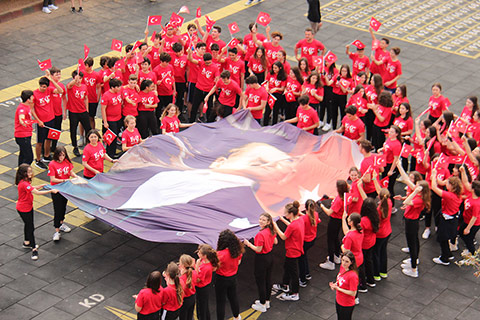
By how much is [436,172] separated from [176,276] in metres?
6.27

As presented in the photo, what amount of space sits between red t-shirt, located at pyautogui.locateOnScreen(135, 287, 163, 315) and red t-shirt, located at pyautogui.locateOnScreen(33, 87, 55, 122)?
7.20m

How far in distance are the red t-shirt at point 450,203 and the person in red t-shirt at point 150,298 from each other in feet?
19.6

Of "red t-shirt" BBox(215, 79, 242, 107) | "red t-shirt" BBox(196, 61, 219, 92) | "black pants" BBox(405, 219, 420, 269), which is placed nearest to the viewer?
"black pants" BBox(405, 219, 420, 269)

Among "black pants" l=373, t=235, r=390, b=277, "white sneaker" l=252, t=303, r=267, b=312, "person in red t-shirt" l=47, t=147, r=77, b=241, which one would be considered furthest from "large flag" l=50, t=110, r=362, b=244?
"black pants" l=373, t=235, r=390, b=277

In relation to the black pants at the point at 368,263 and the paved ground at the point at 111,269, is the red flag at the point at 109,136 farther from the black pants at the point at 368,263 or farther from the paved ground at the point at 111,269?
the black pants at the point at 368,263

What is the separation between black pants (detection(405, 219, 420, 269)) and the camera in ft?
46.4

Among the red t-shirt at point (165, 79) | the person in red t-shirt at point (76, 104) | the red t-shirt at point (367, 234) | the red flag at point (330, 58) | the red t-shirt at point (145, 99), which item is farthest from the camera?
the red t-shirt at point (165, 79)

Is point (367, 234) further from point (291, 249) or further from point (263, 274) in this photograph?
point (263, 274)

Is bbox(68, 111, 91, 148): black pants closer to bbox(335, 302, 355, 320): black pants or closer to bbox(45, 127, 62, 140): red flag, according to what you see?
bbox(45, 127, 62, 140): red flag

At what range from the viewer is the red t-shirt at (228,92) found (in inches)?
727

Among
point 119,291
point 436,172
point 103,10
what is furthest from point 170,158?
point 103,10

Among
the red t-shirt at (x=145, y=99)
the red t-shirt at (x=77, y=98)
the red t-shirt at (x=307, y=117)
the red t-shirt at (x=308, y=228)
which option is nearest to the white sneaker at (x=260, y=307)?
the red t-shirt at (x=308, y=228)

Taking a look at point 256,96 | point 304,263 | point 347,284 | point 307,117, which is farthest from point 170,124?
point 347,284

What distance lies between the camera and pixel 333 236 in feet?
47.2
